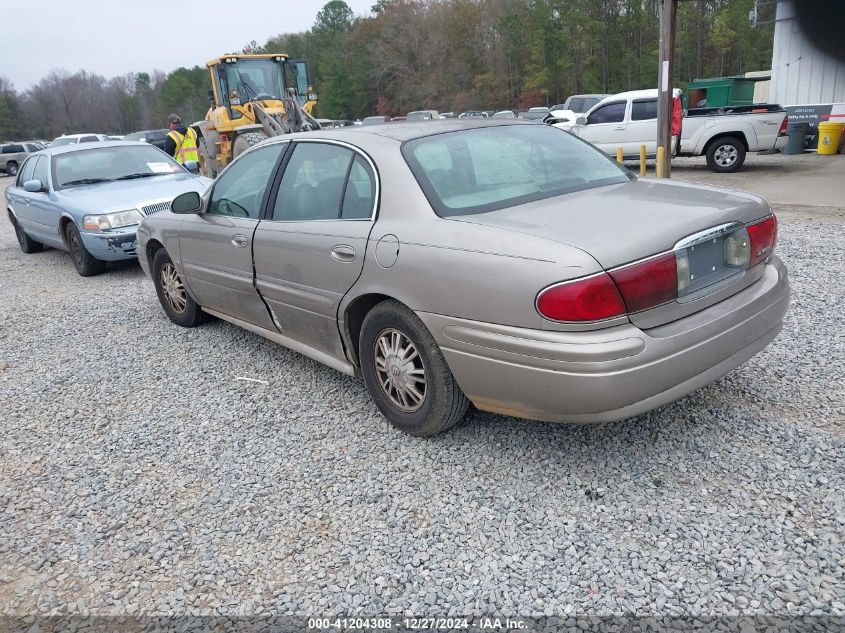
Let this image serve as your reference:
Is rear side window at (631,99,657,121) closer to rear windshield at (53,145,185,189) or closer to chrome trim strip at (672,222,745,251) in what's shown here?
rear windshield at (53,145,185,189)

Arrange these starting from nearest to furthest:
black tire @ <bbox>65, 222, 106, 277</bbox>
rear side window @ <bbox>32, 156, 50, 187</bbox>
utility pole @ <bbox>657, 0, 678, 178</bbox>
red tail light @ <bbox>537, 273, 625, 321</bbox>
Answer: red tail light @ <bbox>537, 273, 625, 321</bbox> → black tire @ <bbox>65, 222, 106, 277</bbox> → rear side window @ <bbox>32, 156, 50, 187</bbox> → utility pole @ <bbox>657, 0, 678, 178</bbox>

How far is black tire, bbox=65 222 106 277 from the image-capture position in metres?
7.96

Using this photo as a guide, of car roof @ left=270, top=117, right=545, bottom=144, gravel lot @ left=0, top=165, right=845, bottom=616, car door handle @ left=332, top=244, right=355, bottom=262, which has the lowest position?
gravel lot @ left=0, top=165, right=845, bottom=616

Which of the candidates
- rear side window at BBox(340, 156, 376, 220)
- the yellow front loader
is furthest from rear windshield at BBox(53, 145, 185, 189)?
rear side window at BBox(340, 156, 376, 220)

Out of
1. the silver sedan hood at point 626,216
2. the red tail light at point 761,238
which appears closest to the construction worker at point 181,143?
the silver sedan hood at point 626,216

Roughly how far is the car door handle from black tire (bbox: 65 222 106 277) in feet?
18.6

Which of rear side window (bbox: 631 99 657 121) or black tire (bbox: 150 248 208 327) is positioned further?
rear side window (bbox: 631 99 657 121)

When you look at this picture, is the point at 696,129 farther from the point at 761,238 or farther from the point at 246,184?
the point at 246,184

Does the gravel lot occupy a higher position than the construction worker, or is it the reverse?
the construction worker

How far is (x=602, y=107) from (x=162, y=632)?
15.4 meters

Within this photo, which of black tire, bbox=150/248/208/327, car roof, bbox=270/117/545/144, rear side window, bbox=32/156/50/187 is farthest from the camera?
rear side window, bbox=32/156/50/187

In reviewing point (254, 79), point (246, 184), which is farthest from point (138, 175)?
point (254, 79)

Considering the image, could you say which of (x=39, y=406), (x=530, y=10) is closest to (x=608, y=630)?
(x=39, y=406)

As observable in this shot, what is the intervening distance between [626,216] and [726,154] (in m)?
13.4
